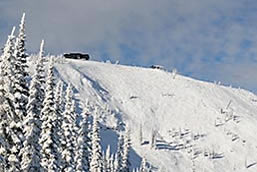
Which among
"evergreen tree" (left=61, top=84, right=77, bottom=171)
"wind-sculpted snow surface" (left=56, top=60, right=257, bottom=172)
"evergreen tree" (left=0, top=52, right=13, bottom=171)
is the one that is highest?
"wind-sculpted snow surface" (left=56, top=60, right=257, bottom=172)

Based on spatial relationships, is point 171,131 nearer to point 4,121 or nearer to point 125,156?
point 125,156

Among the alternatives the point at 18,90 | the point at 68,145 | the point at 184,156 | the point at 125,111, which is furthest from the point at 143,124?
the point at 18,90

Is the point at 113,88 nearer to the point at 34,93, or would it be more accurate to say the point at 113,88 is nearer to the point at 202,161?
the point at 202,161

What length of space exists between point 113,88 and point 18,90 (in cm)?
17374

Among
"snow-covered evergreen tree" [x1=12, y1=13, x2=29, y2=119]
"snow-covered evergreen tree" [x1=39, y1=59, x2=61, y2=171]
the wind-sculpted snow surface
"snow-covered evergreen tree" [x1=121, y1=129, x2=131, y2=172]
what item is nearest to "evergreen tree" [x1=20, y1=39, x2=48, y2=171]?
"snow-covered evergreen tree" [x1=12, y1=13, x2=29, y2=119]

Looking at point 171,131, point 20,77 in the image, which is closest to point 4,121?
point 20,77

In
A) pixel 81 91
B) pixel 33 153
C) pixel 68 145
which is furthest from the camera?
pixel 81 91

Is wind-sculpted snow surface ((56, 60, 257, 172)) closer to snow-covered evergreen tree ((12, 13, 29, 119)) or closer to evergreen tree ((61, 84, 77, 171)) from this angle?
evergreen tree ((61, 84, 77, 171))

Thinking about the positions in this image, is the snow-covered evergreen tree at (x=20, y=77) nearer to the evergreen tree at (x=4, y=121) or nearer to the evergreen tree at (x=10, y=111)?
the evergreen tree at (x=10, y=111)

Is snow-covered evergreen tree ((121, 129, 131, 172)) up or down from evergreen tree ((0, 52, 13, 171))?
up

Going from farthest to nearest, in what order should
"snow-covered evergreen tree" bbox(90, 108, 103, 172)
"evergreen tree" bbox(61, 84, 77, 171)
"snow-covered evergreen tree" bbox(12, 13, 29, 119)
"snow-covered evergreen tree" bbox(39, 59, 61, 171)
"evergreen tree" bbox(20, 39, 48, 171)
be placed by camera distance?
"snow-covered evergreen tree" bbox(90, 108, 103, 172), "evergreen tree" bbox(61, 84, 77, 171), "snow-covered evergreen tree" bbox(39, 59, 61, 171), "evergreen tree" bbox(20, 39, 48, 171), "snow-covered evergreen tree" bbox(12, 13, 29, 119)

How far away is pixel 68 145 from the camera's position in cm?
3884

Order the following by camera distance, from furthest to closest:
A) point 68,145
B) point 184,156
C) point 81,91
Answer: point 81,91
point 184,156
point 68,145

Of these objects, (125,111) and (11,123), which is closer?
(11,123)
